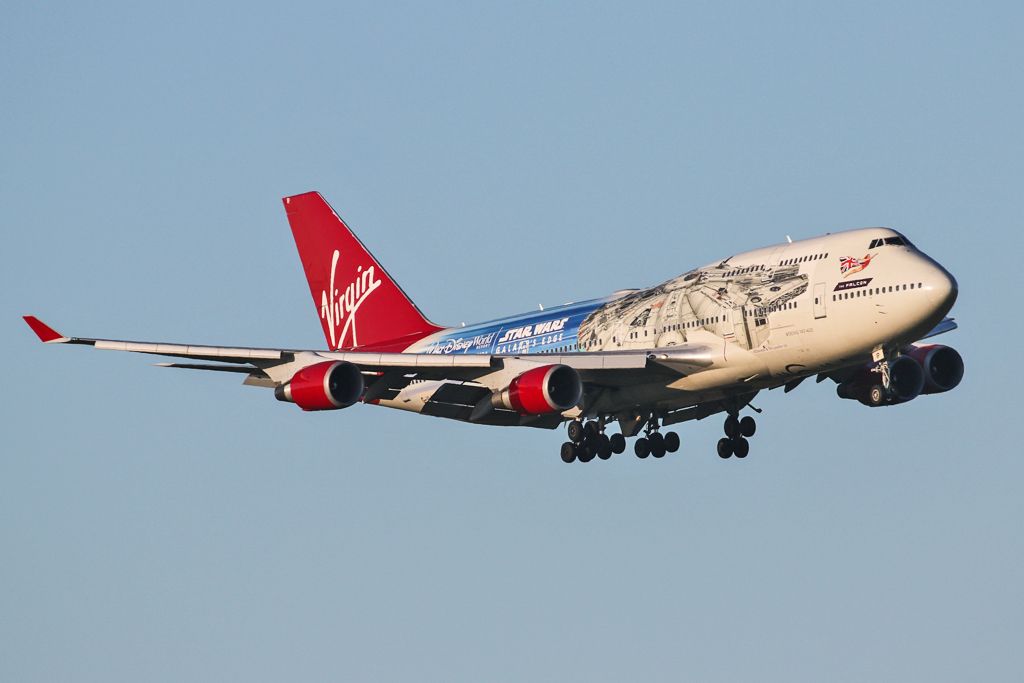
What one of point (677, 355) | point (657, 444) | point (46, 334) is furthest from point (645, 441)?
point (46, 334)

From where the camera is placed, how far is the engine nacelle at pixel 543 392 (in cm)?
5825

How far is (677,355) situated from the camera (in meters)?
59.4

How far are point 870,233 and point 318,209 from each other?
1216 inches

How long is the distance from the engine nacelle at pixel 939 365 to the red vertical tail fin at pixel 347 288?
20.9 meters

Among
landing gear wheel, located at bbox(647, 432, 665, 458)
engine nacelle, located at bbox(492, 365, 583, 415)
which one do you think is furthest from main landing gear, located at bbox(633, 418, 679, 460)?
engine nacelle, located at bbox(492, 365, 583, 415)

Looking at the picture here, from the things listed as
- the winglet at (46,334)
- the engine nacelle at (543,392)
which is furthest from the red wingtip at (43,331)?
the engine nacelle at (543,392)

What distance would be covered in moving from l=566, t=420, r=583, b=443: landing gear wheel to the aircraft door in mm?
11009

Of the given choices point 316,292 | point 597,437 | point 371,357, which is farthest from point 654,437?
point 316,292

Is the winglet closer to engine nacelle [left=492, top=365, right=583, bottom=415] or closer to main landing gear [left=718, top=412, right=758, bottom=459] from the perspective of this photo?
engine nacelle [left=492, top=365, right=583, bottom=415]

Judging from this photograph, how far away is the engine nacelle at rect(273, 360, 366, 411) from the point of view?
58156mm

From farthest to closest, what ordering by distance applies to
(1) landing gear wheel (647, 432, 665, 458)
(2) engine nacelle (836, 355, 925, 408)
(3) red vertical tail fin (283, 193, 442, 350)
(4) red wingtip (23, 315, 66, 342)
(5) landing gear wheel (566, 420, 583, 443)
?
(3) red vertical tail fin (283, 193, 442, 350)
(1) landing gear wheel (647, 432, 665, 458)
(5) landing gear wheel (566, 420, 583, 443)
(2) engine nacelle (836, 355, 925, 408)
(4) red wingtip (23, 315, 66, 342)

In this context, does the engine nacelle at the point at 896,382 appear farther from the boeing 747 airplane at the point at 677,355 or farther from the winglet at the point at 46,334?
the winglet at the point at 46,334

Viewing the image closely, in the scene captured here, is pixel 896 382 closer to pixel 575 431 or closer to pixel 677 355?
pixel 677 355

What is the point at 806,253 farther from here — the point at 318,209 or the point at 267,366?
the point at 318,209
